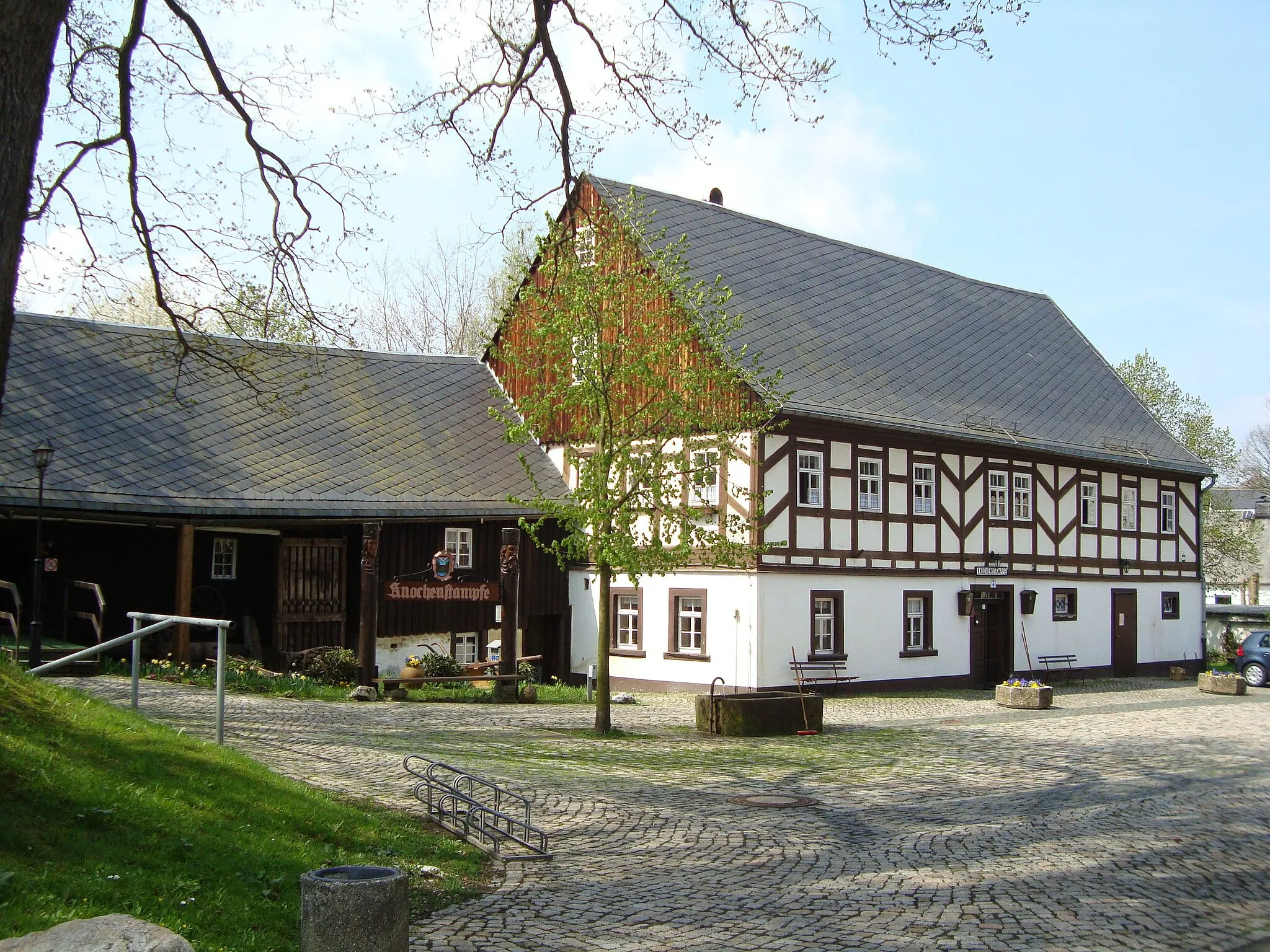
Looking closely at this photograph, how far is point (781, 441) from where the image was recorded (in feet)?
78.1

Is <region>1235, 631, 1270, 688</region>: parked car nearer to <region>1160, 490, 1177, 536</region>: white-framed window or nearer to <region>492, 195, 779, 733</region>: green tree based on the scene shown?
<region>1160, 490, 1177, 536</region>: white-framed window

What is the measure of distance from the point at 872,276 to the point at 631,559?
1819cm

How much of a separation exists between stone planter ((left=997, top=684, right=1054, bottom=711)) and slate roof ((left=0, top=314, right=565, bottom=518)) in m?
10.1

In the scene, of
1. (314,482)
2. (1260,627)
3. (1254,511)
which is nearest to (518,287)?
(314,482)

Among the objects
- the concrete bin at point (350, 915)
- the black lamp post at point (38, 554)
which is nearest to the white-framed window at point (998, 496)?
the black lamp post at point (38, 554)

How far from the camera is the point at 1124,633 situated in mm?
32469

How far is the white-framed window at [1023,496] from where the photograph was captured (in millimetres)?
29281

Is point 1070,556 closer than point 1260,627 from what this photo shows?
Yes

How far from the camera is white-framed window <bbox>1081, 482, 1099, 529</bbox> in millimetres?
31359

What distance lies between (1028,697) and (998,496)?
6648mm

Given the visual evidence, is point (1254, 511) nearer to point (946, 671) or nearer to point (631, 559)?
point (946, 671)

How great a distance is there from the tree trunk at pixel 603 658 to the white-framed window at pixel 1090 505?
18.0 metres

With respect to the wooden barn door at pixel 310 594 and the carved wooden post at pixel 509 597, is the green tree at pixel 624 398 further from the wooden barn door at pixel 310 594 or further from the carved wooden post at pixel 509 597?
the wooden barn door at pixel 310 594

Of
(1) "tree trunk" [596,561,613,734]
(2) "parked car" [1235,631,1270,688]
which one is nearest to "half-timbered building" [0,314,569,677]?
(1) "tree trunk" [596,561,613,734]
